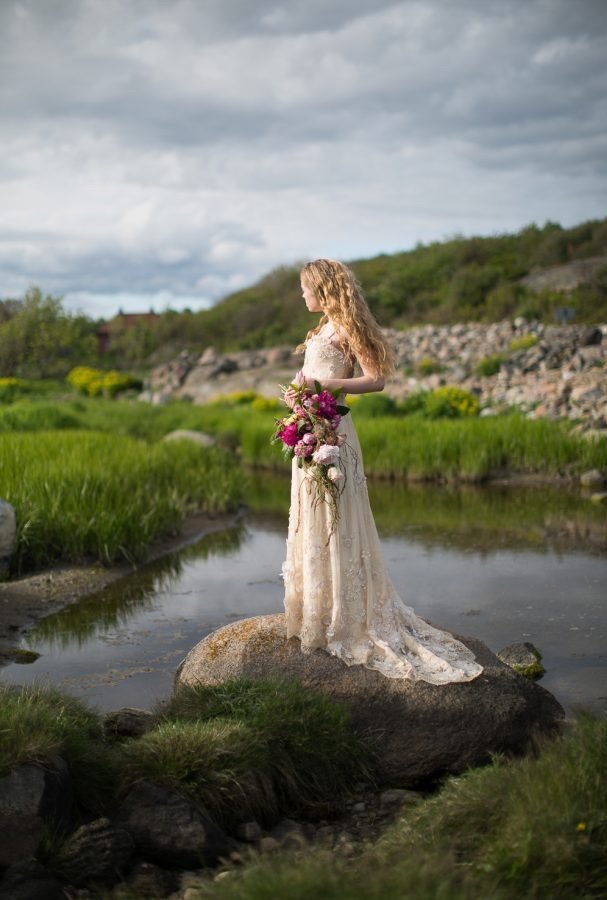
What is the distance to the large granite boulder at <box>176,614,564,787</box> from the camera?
5.69 meters

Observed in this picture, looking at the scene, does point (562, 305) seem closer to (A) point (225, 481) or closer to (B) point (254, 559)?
(A) point (225, 481)

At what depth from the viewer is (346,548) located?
20.1 ft

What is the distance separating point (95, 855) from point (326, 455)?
2.61 meters

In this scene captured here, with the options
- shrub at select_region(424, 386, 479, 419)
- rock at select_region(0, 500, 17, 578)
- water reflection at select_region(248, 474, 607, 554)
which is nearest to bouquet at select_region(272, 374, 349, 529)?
rock at select_region(0, 500, 17, 578)

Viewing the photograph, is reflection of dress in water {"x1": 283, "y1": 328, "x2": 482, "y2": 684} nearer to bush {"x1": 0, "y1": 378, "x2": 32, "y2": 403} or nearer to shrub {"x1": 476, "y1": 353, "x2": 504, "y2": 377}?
shrub {"x1": 476, "y1": 353, "x2": 504, "y2": 377}

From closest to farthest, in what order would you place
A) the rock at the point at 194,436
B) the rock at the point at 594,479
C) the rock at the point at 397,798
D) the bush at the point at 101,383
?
the rock at the point at 397,798 < the rock at the point at 594,479 < the rock at the point at 194,436 < the bush at the point at 101,383

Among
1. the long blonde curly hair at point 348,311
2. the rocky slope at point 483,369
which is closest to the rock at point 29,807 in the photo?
the long blonde curly hair at point 348,311

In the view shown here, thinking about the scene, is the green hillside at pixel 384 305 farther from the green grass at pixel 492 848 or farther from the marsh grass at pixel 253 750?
the green grass at pixel 492 848

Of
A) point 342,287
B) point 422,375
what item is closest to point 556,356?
point 422,375

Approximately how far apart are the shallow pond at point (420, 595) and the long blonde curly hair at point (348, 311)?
2751 mm

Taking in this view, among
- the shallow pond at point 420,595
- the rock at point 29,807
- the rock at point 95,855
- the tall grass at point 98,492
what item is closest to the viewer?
the rock at point 95,855

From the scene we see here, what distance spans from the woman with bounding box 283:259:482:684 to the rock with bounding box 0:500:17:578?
4.65 meters

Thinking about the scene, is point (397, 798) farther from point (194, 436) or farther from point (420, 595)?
point (194, 436)

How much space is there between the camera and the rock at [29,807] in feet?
14.3
